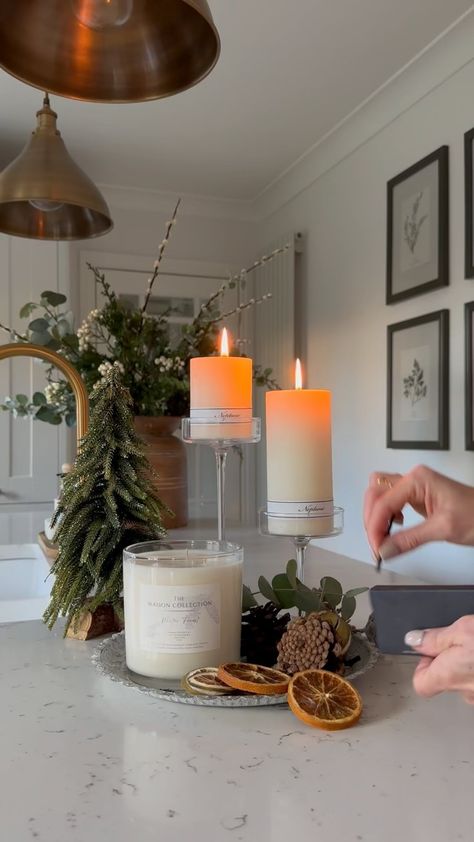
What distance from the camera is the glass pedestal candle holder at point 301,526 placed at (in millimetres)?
735

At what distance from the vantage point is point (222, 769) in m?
0.49

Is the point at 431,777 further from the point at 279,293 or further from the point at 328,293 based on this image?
the point at 279,293

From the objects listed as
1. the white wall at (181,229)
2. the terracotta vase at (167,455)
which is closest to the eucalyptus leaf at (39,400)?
the terracotta vase at (167,455)

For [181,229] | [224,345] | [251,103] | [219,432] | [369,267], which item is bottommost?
[219,432]

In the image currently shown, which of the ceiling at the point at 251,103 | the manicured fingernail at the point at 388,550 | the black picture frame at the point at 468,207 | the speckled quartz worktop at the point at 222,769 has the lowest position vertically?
the speckled quartz worktop at the point at 222,769

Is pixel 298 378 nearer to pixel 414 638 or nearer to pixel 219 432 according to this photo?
pixel 219 432

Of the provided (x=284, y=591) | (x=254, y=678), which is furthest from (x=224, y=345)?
(x=254, y=678)

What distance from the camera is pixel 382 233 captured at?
A: 2.84 m

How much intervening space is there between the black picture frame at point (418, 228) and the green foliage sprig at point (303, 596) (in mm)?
1894

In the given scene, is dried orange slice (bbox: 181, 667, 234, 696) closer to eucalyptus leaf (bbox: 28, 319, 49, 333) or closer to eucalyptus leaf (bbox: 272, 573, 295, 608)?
eucalyptus leaf (bbox: 272, 573, 295, 608)

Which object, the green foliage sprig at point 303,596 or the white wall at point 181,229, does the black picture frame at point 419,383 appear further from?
the green foliage sprig at point 303,596

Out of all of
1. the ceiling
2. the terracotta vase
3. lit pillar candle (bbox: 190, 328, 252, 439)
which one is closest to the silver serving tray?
lit pillar candle (bbox: 190, 328, 252, 439)

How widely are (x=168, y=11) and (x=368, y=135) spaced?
218cm

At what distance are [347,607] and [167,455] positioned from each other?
0.98 m
